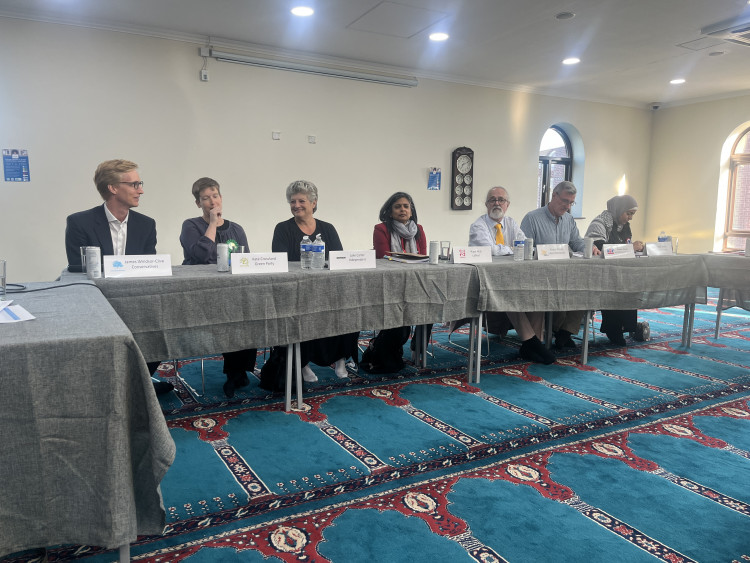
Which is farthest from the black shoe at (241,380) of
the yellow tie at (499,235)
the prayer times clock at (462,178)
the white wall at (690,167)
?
the white wall at (690,167)

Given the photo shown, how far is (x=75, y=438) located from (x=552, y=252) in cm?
292

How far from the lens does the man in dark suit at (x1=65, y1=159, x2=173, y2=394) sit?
2494 mm

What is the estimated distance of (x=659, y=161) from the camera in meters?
8.16

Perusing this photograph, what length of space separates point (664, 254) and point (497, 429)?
236 cm

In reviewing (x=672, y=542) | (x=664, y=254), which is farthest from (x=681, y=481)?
(x=664, y=254)

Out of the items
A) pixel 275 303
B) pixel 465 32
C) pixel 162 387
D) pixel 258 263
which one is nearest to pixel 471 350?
pixel 275 303

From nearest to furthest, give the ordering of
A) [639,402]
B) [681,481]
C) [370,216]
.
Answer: [681,481], [639,402], [370,216]

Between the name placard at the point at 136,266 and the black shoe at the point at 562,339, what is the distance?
2.86 meters

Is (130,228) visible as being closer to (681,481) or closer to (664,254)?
(681,481)

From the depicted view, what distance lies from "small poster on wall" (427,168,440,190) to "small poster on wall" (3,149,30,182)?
419 centimetres

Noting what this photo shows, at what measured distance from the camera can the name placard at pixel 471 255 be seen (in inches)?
118

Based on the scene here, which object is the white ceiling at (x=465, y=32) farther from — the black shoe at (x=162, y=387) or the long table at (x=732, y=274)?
the black shoe at (x=162, y=387)

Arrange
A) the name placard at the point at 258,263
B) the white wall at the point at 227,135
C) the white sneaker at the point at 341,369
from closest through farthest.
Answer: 1. the name placard at the point at 258,263
2. the white sneaker at the point at 341,369
3. the white wall at the point at 227,135

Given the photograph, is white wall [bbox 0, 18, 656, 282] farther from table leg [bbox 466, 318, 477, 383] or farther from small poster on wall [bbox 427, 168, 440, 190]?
table leg [bbox 466, 318, 477, 383]
